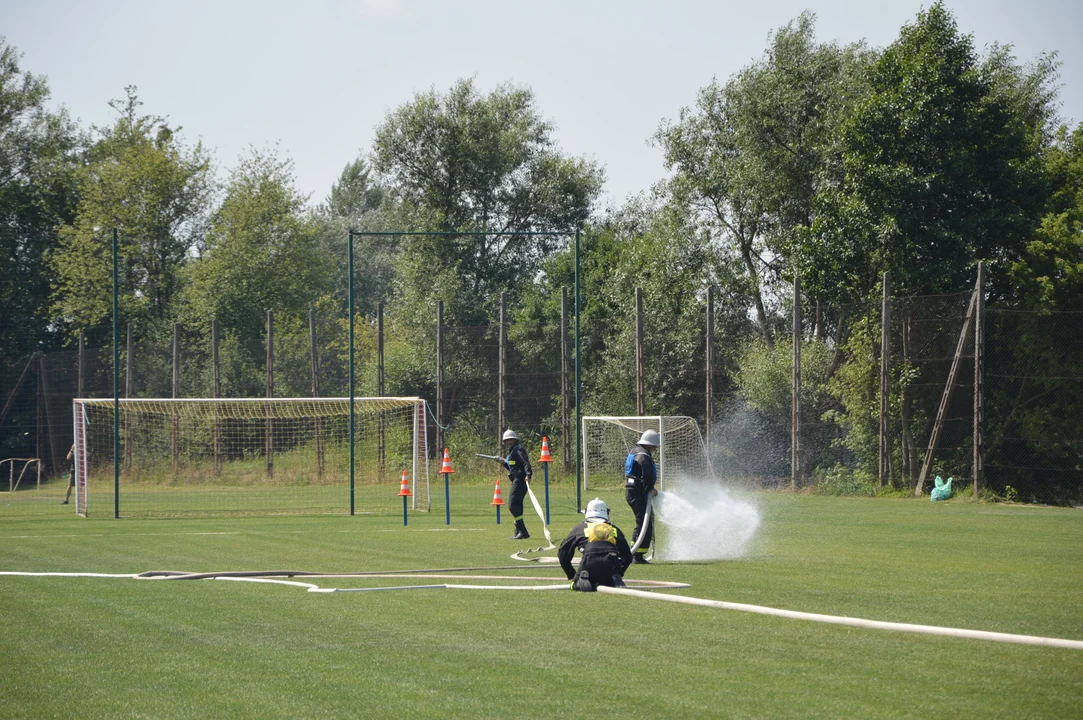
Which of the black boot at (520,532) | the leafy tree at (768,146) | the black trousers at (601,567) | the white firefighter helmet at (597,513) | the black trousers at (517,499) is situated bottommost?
the black boot at (520,532)

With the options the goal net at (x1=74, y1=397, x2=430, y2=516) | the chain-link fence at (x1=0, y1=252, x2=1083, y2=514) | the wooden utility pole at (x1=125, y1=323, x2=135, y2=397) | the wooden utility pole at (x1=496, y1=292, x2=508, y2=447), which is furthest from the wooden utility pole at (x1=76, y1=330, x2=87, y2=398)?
the wooden utility pole at (x1=496, y1=292, x2=508, y2=447)

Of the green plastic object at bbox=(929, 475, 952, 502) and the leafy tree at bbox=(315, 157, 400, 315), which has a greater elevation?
the leafy tree at bbox=(315, 157, 400, 315)

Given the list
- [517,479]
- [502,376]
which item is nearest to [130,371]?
[502,376]

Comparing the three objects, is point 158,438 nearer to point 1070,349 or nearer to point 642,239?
point 642,239

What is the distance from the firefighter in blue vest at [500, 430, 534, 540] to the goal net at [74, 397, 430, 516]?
14864 mm

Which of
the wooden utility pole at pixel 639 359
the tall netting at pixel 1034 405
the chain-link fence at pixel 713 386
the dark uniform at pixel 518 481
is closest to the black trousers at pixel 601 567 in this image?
the dark uniform at pixel 518 481

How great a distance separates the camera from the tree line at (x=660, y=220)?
3506 centimetres

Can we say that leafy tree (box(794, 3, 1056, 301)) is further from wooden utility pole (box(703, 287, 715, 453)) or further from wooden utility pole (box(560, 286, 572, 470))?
wooden utility pole (box(560, 286, 572, 470))

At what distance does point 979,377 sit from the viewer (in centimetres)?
3127

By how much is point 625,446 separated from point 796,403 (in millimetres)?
5341

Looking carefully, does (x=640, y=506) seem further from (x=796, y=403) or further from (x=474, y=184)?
(x=474, y=184)

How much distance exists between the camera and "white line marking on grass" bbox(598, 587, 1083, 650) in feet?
30.4

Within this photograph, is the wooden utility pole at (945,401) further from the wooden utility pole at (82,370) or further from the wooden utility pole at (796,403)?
the wooden utility pole at (82,370)

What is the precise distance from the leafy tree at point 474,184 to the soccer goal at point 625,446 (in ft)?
62.3
